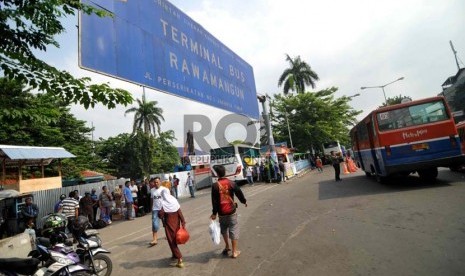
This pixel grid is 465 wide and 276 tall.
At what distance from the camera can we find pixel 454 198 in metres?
8.59

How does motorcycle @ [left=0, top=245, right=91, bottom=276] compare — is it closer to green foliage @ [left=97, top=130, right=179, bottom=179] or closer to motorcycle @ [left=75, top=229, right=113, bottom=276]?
motorcycle @ [left=75, top=229, right=113, bottom=276]

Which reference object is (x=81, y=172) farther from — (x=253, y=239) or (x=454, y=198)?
(x=454, y=198)

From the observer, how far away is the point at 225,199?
6105 mm

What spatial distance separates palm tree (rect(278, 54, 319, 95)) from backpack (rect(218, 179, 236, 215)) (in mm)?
46635

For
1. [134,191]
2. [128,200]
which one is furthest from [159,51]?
[134,191]

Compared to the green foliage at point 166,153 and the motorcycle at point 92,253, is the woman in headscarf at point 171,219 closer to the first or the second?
the motorcycle at point 92,253

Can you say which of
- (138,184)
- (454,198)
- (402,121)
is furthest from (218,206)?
(138,184)

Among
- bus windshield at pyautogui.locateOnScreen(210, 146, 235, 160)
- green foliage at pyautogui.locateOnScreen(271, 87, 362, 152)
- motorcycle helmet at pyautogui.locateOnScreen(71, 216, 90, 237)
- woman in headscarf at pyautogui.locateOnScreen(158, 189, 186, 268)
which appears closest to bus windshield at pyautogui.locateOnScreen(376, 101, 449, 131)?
woman in headscarf at pyautogui.locateOnScreen(158, 189, 186, 268)

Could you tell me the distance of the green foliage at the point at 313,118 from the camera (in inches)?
1694

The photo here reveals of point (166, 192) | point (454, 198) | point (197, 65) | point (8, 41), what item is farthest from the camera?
point (197, 65)

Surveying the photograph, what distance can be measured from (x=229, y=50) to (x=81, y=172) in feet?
74.3

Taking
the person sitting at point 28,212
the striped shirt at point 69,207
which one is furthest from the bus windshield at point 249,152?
the striped shirt at point 69,207

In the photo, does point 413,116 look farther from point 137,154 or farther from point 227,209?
point 137,154

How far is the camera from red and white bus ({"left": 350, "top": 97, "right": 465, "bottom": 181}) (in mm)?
10844
